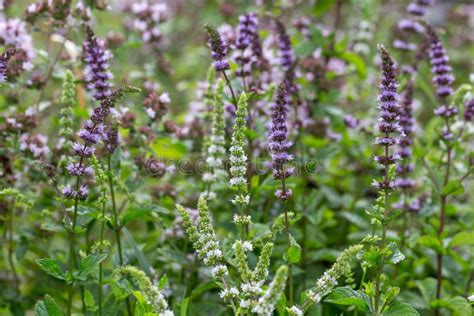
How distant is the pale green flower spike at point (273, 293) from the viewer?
2.11 metres

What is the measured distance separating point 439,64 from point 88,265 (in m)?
2.23

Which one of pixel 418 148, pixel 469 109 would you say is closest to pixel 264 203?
→ pixel 418 148

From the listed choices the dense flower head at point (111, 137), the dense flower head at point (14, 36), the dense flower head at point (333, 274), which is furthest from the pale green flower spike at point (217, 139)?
the dense flower head at point (14, 36)

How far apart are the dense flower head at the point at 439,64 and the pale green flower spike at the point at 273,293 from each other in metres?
1.90

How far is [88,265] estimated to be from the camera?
8.94 ft

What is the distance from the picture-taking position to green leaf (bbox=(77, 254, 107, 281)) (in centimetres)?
269

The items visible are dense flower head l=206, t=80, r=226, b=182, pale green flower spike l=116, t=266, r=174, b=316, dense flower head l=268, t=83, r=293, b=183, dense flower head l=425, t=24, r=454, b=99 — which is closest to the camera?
pale green flower spike l=116, t=266, r=174, b=316

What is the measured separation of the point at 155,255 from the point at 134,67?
2968 millimetres

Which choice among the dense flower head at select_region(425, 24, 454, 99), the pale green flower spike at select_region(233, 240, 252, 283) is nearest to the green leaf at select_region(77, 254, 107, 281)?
the pale green flower spike at select_region(233, 240, 252, 283)

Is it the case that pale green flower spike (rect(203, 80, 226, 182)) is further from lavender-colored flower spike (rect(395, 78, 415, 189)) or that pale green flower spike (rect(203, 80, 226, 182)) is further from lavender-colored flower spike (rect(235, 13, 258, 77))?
lavender-colored flower spike (rect(395, 78, 415, 189))

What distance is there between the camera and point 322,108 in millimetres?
4309

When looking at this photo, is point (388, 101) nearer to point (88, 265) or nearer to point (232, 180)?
point (232, 180)

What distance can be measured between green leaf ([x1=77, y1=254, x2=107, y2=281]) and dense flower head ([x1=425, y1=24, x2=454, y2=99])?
2138 mm

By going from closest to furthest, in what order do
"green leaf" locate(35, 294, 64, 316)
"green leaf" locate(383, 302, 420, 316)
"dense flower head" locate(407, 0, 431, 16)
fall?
"green leaf" locate(383, 302, 420, 316) < "green leaf" locate(35, 294, 64, 316) < "dense flower head" locate(407, 0, 431, 16)
